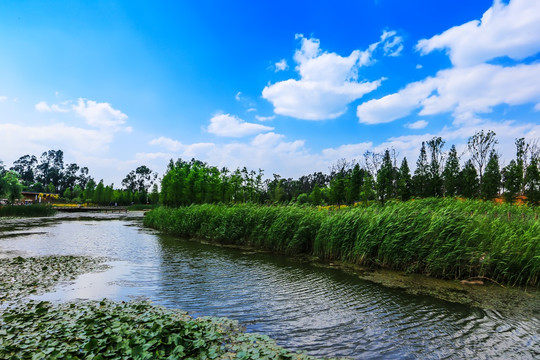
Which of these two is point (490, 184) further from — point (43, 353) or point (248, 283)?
point (43, 353)

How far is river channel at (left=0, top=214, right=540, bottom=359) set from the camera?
5070mm

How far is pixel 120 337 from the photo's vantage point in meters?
4.37

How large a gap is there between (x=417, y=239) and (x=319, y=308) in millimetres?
5118

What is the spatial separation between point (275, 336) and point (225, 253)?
31.6 feet

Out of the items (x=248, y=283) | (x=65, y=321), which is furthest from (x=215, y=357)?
(x=248, y=283)

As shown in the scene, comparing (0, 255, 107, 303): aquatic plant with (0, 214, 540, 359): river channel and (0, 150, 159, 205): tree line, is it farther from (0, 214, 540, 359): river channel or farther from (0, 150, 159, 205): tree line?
(0, 150, 159, 205): tree line

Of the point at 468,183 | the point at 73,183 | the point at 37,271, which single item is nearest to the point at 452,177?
the point at 468,183

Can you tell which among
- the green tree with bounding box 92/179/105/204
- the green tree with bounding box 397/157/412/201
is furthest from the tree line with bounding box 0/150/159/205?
the green tree with bounding box 397/157/412/201

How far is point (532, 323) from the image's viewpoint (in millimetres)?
6004

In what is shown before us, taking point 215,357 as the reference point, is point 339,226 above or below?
above

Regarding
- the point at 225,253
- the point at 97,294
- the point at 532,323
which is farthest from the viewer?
the point at 225,253

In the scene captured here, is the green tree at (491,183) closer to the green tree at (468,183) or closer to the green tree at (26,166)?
the green tree at (468,183)

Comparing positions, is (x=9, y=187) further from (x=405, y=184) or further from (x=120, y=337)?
(x=405, y=184)

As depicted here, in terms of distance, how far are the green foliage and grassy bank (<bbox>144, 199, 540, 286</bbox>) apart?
7.02m
